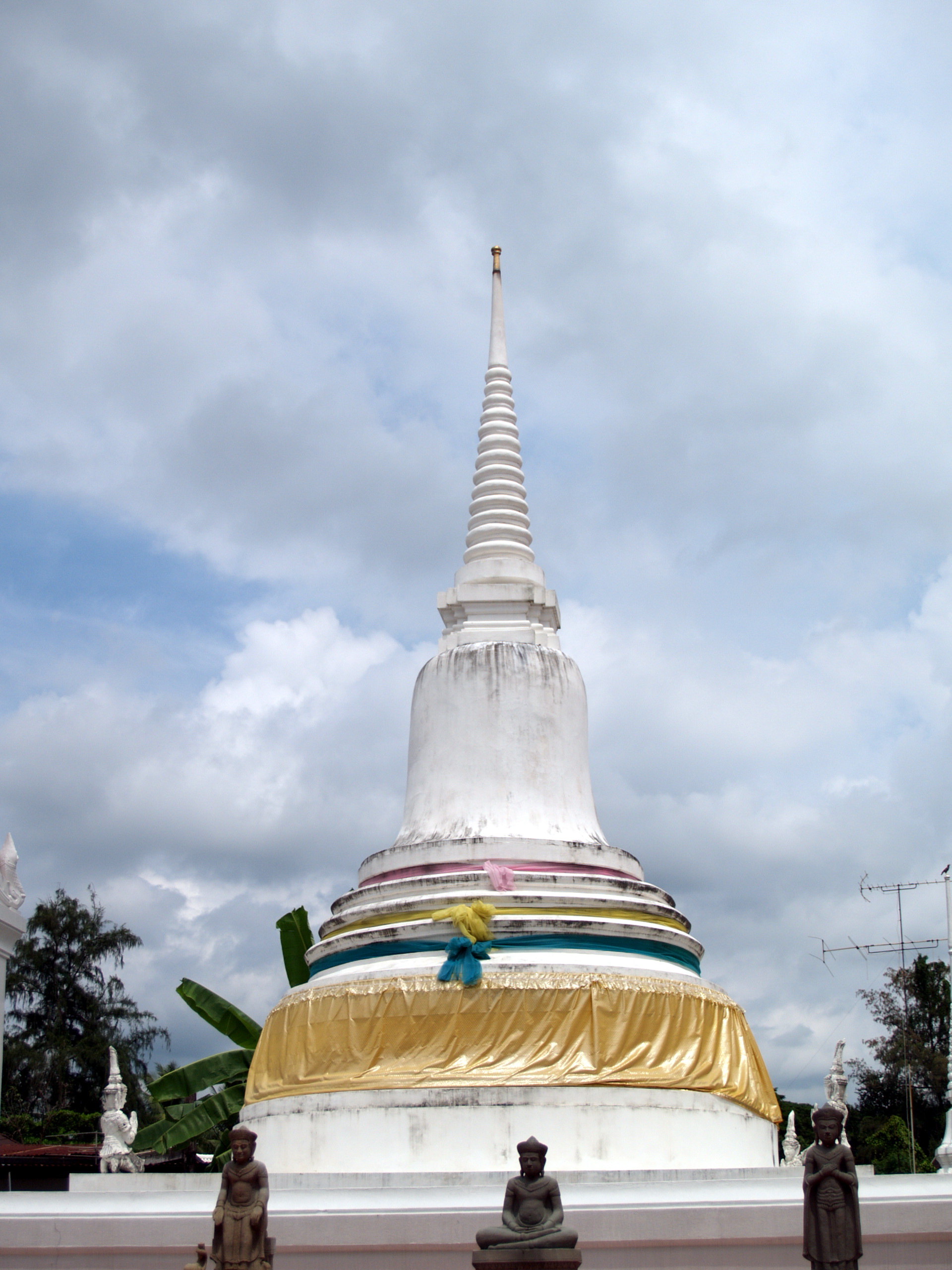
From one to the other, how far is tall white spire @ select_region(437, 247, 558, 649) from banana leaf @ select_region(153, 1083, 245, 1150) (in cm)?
809

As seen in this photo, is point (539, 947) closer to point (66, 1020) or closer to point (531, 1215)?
point (531, 1215)

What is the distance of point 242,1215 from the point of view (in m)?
11.0

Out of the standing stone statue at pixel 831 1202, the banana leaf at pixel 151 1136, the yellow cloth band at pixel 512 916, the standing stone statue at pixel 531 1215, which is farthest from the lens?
Answer: the banana leaf at pixel 151 1136

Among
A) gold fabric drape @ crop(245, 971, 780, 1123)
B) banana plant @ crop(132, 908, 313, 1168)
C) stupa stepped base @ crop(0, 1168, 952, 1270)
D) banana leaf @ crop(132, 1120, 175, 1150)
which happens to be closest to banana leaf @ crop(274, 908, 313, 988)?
banana plant @ crop(132, 908, 313, 1168)

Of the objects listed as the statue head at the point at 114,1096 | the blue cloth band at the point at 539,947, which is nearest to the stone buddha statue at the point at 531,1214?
the blue cloth band at the point at 539,947

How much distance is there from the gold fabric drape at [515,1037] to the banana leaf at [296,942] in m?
7.08

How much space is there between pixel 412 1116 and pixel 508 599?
866 cm

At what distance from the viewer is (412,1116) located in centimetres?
1727

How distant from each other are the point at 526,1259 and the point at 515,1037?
7.53 meters

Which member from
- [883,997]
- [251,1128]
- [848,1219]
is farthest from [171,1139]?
[883,997]

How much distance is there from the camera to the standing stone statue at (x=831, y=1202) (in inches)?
436

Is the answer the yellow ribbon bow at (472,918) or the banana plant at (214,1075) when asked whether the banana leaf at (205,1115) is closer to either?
the banana plant at (214,1075)

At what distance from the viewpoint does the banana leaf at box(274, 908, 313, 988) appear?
25953 mm

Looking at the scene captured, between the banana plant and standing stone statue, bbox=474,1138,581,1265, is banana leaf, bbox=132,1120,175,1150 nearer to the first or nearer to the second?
the banana plant
